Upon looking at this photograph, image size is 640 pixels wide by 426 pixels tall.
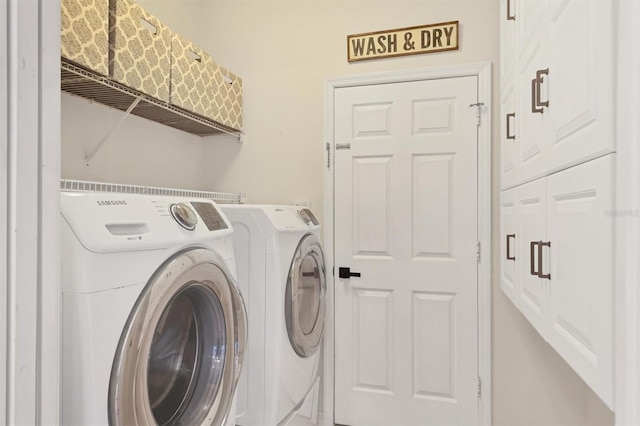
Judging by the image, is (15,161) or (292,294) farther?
(292,294)

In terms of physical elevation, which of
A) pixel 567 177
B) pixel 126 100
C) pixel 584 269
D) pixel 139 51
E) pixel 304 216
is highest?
pixel 139 51

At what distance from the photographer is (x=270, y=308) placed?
168cm

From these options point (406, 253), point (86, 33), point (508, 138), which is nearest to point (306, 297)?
point (406, 253)

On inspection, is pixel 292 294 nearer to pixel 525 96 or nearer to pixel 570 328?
pixel 570 328

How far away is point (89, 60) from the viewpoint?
4.40 ft

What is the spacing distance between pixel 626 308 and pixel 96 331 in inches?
40.0

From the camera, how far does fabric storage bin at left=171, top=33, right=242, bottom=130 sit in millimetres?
1842

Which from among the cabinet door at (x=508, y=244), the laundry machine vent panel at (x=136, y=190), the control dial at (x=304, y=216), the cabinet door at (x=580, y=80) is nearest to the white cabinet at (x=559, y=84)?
the cabinet door at (x=580, y=80)

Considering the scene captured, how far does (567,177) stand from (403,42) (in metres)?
1.54

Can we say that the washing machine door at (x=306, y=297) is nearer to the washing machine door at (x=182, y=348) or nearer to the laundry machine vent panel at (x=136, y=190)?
the washing machine door at (x=182, y=348)

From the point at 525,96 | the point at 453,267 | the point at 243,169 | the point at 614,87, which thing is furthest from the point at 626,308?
the point at 243,169

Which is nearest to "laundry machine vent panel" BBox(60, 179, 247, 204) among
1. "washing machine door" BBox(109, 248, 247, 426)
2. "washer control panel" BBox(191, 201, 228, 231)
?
"washer control panel" BBox(191, 201, 228, 231)

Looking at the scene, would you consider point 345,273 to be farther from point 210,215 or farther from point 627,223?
point 627,223

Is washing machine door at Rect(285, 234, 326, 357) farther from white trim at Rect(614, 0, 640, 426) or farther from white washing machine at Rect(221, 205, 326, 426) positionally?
white trim at Rect(614, 0, 640, 426)
